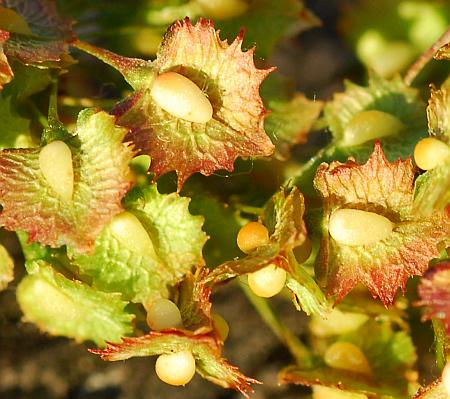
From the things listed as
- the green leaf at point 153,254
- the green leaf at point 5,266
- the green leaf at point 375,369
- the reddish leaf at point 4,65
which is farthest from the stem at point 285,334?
the reddish leaf at point 4,65

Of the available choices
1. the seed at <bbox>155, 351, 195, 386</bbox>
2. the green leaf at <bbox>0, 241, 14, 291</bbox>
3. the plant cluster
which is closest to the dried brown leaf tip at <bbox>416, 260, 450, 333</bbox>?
the plant cluster

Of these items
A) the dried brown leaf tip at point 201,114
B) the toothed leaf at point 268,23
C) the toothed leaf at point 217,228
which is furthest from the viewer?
the toothed leaf at point 268,23

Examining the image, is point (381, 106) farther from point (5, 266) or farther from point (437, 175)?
point (5, 266)

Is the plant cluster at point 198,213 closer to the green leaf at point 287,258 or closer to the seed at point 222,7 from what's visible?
the green leaf at point 287,258

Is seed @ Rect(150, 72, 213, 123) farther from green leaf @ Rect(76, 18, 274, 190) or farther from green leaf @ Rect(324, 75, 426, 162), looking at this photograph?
green leaf @ Rect(324, 75, 426, 162)

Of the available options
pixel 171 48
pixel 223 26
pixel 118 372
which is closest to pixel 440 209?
pixel 171 48
